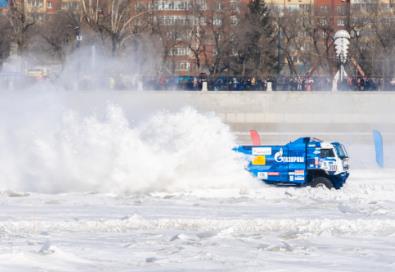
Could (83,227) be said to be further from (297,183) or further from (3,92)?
(3,92)

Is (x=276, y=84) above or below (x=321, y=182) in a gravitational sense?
above

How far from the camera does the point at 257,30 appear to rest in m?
72.4

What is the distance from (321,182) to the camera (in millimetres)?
24234

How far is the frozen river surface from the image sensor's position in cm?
1368

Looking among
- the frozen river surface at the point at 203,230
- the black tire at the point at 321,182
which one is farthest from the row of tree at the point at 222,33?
the frozen river surface at the point at 203,230

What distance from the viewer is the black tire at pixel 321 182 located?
2420cm

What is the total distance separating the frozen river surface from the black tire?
0.67m

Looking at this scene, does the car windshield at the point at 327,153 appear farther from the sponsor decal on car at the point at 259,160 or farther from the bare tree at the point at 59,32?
the bare tree at the point at 59,32

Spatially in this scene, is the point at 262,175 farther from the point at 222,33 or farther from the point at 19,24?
the point at 222,33

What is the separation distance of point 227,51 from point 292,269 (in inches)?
2301

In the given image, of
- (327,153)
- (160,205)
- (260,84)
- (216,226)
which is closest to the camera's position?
(216,226)

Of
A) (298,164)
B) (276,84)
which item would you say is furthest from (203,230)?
(276,84)

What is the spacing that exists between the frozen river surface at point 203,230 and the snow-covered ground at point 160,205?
2cm

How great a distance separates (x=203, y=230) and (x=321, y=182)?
8.01 m
